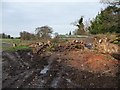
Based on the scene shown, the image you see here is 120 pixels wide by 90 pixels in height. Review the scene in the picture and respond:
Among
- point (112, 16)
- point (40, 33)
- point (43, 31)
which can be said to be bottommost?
point (40, 33)

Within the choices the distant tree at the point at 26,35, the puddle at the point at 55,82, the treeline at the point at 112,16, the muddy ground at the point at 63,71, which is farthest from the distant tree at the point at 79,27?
the puddle at the point at 55,82

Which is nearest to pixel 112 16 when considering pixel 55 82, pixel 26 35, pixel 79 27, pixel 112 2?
pixel 112 2

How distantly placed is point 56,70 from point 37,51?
5.70m

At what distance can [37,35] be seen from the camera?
26109mm

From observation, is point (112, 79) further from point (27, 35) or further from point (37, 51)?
point (27, 35)

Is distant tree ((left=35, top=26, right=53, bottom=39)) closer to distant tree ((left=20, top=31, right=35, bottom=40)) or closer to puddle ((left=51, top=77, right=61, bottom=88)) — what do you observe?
distant tree ((left=20, top=31, right=35, bottom=40))

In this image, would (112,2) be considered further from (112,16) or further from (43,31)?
(43,31)

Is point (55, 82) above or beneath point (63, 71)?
beneath

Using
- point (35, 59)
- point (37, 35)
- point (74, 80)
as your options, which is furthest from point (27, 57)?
point (37, 35)

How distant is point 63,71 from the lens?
12.0 m

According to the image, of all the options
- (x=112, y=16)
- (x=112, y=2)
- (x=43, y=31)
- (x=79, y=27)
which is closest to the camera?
(x=112, y=16)

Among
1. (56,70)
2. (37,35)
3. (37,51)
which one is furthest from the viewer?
(37,35)

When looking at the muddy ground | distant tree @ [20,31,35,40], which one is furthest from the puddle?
distant tree @ [20,31,35,40]

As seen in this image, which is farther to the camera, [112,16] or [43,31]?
[43,31]
